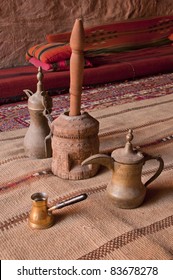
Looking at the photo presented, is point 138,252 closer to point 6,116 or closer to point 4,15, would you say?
point 6,116

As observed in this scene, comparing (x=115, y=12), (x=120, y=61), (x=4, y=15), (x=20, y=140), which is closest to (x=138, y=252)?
(x=20, y=140)

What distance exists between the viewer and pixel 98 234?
2.66 ft

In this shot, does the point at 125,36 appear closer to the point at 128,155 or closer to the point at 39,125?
the point at 39,125

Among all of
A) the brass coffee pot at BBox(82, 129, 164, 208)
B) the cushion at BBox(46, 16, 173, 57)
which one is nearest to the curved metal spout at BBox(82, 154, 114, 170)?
the brass coffee pot at BBox(82, 129, 164, 208)

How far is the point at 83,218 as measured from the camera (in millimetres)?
866

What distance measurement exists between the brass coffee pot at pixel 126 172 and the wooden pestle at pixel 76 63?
0.65ft

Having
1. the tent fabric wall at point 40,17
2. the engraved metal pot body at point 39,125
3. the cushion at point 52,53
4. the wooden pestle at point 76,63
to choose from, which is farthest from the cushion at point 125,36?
the wooden pestle at point 76,63

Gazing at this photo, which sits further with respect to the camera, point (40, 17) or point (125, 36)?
point (125, 36)

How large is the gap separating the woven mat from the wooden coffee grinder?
0.03m

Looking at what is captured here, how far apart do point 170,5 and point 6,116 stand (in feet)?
9.19

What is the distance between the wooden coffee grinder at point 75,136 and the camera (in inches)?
38.8

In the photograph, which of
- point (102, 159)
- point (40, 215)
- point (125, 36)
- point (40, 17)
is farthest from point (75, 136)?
point (125, 36)

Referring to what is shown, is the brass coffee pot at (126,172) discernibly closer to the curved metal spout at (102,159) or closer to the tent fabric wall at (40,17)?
the curved metal spout at (102,159)

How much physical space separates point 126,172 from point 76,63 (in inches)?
12.4
